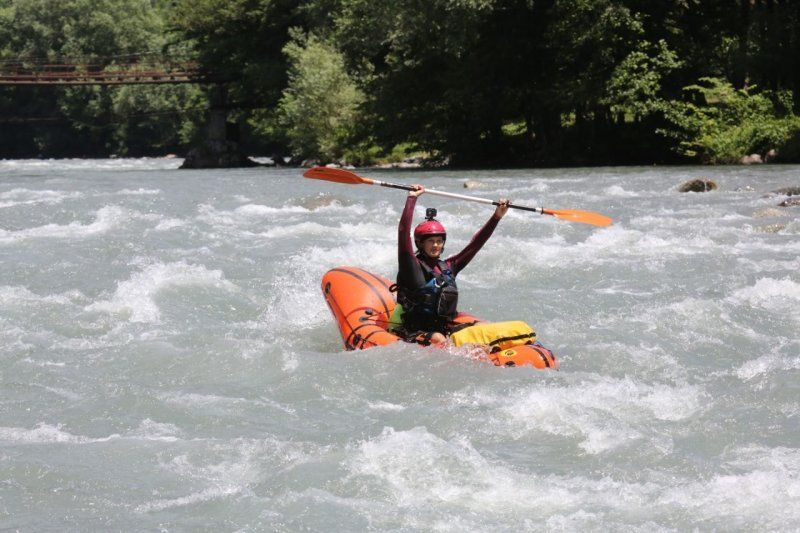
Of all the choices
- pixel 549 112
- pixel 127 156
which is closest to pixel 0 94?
pixel 127 156

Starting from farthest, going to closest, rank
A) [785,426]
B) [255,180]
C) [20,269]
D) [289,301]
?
[255,180] → [20,269] → [289,301] → [785,426]

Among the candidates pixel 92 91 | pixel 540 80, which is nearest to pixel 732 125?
pixel 540 80

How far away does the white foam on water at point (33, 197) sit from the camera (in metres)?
15.6

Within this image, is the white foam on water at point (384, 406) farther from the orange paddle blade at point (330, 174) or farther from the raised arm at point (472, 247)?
the orange paddle blade at point (330, 174)

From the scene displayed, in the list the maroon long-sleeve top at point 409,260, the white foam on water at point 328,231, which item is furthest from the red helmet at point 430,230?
the white foam on water at point 328,231

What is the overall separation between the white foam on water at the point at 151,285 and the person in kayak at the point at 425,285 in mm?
2082

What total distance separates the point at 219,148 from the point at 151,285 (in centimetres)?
2988

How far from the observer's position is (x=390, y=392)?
6098 millimetres

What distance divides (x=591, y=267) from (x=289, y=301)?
2969mm

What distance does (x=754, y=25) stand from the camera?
74.9ft

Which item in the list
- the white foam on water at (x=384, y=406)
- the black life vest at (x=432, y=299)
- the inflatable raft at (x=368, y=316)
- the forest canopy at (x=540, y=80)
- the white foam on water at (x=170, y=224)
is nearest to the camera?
the white foam on water at (x=384, y=406)

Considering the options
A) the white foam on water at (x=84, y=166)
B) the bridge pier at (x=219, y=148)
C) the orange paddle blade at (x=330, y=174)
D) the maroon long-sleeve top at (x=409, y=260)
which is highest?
the orange paddle blade at (x=330, y=174)

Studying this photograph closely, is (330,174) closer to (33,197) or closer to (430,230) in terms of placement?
(430,230)

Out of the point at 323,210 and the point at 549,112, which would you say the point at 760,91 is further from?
the point at 323,210
